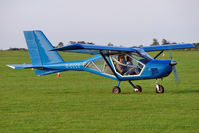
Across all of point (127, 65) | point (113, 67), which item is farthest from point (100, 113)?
point (113, 67)

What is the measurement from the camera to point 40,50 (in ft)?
68.2

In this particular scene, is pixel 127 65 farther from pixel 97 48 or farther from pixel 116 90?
pixel 97 48

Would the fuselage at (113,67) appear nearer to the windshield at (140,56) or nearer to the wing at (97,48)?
the windshield at (140,56)

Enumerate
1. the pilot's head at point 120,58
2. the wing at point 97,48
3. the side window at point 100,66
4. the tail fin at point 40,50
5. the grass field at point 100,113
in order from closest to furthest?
the grass field at point 100,113
the wing at point 97,48
the pilot's head at point 120,58
the side window at point 100,66
the tail fin at point 40,50

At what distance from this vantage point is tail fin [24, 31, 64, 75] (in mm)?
20719

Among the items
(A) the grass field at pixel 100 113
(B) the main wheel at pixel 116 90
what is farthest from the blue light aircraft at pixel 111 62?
(A) the grass field at pixel 100 113

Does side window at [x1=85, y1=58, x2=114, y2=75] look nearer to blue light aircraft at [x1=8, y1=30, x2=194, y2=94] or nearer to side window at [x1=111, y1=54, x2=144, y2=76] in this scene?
blue light aircraft at [x1=8, y1=30, x2=194, y2=94]

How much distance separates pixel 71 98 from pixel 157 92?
383 cm

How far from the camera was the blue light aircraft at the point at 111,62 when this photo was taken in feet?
56.9

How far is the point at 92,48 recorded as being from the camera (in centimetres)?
1723

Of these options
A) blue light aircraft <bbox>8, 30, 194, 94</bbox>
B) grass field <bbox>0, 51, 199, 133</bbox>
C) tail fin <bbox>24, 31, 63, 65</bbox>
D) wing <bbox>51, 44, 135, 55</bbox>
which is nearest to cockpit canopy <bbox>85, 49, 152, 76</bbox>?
blue light aircraft <bbox>8, 30, 194, 94</bbox>

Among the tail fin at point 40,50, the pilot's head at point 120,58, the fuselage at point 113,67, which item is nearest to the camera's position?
the fuselage at point 113,67

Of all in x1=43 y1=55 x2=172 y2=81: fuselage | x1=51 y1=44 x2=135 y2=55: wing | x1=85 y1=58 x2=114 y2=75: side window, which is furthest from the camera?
x1=85 y1=58 x2=114 y2=75: side window

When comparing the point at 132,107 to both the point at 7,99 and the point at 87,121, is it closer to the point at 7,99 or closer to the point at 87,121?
the point at 87,121
